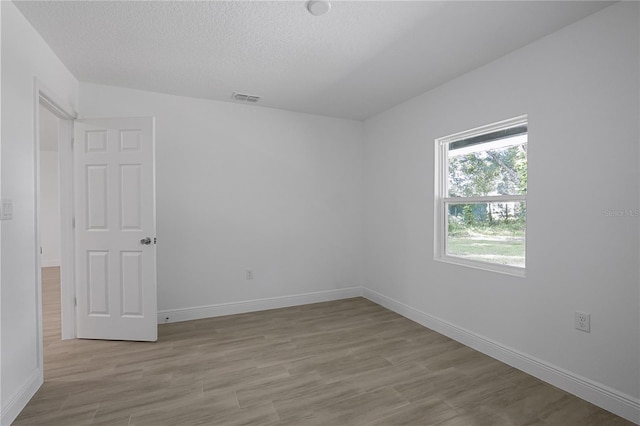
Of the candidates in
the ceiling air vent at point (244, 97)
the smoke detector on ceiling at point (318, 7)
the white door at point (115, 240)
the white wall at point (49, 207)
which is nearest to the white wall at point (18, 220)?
the white door at point (115, 240)

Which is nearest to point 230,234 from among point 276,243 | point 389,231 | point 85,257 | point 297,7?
point 276,243

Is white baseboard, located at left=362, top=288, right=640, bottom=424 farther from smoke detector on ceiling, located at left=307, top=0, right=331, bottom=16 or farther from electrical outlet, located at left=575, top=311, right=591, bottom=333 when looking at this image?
smoke detector on ceiling, located at left=307, top=0, right=331, bottom=16

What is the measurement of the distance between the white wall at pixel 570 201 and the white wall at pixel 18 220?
134 inches

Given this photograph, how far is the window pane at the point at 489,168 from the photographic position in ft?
8.76

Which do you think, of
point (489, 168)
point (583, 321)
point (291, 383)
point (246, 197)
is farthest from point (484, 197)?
point (246, 197)

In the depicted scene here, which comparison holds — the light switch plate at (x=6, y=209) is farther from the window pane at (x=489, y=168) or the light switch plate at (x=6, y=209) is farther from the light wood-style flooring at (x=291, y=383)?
the window pane at (x=489, y=168)

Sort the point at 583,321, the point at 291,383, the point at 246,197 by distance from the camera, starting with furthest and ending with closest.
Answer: the point at 246,197 → the point at 291,383 → the point at 583,321

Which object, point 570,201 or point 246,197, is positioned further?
point 246,197

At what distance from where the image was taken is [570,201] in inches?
88.4

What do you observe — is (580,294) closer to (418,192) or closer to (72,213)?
(418,192)

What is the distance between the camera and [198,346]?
9.77 ft

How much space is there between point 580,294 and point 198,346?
311 cm

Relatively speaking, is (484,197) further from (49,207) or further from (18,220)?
(49,207)

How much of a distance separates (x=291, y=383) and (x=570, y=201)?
2.39m
